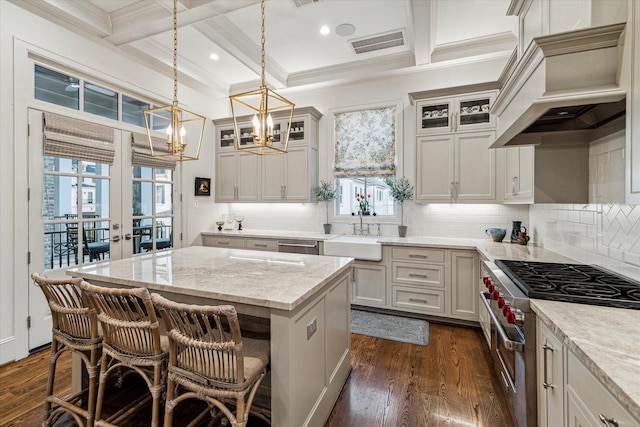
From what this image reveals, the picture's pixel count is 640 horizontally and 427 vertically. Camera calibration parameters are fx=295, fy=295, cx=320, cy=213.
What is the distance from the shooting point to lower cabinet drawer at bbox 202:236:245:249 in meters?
4.54

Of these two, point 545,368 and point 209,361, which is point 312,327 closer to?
point 209,361

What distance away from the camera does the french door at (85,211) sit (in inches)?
112

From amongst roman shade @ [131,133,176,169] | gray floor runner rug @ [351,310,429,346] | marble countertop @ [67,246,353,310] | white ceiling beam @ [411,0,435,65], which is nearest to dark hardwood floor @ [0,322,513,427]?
gray floor runner rug @ [351,310,429,346]

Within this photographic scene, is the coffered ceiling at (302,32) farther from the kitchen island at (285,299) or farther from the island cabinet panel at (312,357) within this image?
the island cabinet panel at (312,357)

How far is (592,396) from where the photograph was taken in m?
0.94

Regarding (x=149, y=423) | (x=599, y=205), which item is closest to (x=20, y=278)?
(x=149, y=423)

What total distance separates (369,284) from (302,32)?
3.14 meters

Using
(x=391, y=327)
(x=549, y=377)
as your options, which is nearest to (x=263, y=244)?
(x=391, y=327)

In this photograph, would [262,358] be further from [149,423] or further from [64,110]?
[64,110]

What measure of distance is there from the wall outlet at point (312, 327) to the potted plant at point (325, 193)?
2765mm

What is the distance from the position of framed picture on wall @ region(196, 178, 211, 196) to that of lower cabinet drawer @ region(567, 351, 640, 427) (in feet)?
15.5

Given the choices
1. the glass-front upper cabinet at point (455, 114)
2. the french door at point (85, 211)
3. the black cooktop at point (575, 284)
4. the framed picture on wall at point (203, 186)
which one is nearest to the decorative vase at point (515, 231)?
the glass-front upper cabinet at point (455, 114)

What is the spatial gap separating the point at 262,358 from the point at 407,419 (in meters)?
1.14

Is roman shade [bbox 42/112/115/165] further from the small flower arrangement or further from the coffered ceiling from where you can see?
the small flower arrangement
